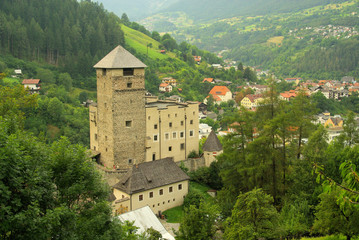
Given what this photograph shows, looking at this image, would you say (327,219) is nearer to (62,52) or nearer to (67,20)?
(62,52)

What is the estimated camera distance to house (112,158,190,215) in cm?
3531

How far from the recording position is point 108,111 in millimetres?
40094

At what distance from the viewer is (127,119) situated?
40.3 m

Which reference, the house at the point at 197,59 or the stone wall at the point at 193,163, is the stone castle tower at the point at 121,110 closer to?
the stone wall at the point at 193,163

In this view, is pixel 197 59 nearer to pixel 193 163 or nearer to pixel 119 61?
pixel 193 163

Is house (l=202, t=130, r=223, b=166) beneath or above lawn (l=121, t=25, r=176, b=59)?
beneath

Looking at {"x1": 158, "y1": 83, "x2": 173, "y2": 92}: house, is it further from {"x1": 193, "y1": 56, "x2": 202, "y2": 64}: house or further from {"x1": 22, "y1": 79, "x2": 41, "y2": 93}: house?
{"x1": 193, "y1": 56, "x2": 202, "y2": 64}: house

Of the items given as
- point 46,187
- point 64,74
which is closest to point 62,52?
point 64,74

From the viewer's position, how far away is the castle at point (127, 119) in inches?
1559

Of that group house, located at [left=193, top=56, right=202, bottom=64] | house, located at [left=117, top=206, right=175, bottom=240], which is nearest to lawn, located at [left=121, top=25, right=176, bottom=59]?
house, located at [left=193, top=56, right=202, bottom=64]

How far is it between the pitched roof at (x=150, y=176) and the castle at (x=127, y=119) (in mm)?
2934

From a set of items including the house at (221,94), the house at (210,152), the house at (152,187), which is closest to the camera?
the house at (152,187)

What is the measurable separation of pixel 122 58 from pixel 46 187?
2560 cm

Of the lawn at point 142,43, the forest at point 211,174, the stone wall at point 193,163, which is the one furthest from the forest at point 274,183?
the lawn at point 142,43
